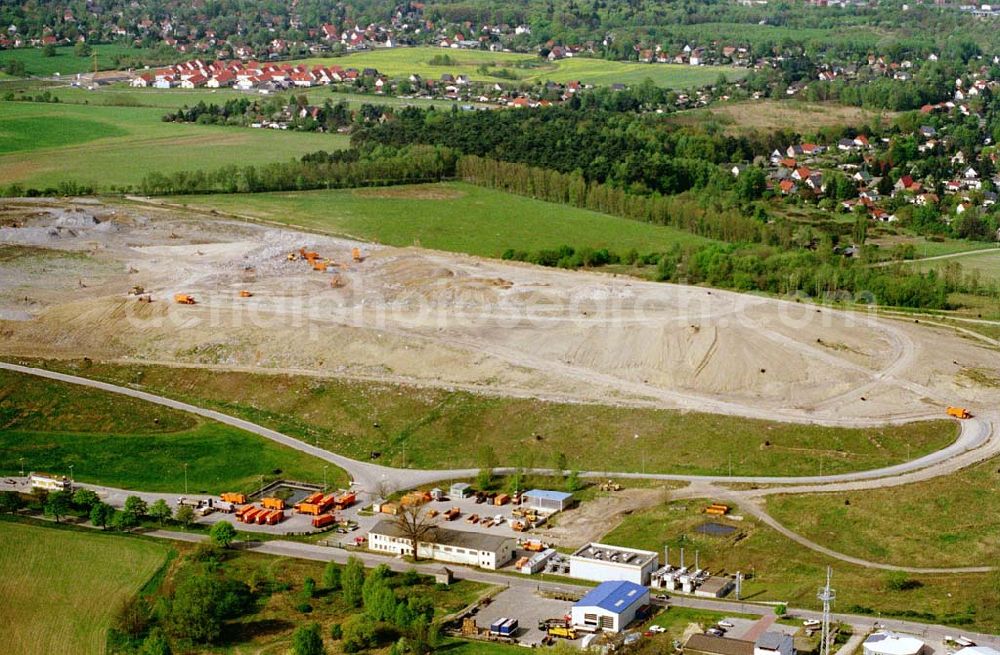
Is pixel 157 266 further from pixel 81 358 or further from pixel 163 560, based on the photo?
pixel 163 560

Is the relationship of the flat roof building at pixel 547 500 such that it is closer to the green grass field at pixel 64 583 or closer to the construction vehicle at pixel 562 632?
the construction vehicle at pixel 562 632

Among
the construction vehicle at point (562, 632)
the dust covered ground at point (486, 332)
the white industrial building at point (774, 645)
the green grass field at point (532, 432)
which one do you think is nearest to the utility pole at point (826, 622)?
the white industrial building at point (774, 645)

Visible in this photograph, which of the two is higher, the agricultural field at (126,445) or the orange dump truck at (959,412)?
the orange dump truck at (959,412)

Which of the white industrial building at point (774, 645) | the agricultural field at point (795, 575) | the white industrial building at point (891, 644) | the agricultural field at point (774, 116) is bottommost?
the agricultural field at point (795, 575)

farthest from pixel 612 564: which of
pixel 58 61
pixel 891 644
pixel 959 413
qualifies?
pixel 58 61

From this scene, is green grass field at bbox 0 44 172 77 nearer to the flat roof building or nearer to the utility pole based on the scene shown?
the flat roof building
